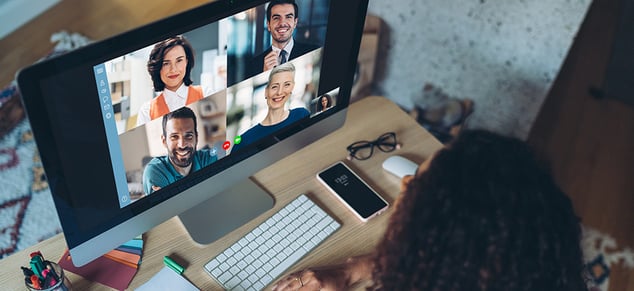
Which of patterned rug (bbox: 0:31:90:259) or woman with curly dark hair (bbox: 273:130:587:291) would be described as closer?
woman with curly dark hair (bbox: 273:130:587:291)

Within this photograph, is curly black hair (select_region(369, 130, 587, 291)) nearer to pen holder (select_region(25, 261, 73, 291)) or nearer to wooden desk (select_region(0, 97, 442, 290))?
wooden desk (select_region(0, 97, 442, 290))

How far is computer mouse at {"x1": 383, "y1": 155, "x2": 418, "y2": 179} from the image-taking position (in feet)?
4.17

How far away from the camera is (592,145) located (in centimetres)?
239

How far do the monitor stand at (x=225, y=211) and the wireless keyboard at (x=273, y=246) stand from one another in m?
0.04

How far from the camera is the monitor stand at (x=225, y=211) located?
112cm

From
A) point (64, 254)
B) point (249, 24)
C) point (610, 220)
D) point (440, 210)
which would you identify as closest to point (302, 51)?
point (249, 24)

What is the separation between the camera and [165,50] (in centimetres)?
83

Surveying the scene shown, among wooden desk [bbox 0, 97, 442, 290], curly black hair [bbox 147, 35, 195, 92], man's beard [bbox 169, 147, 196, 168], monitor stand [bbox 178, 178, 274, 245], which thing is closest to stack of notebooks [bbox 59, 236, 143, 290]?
wooden desk [bbox 0, 97, 442, 290]

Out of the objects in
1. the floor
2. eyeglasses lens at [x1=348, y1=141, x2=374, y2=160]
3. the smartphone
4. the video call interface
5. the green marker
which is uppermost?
the video call interface

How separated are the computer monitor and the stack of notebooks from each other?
8 centimetres

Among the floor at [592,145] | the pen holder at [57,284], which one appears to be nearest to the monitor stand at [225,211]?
the pen holder at [57,284]

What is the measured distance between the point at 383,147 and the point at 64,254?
73cm

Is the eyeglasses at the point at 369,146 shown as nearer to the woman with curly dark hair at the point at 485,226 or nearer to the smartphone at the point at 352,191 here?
the smartphone at the point at 352,191

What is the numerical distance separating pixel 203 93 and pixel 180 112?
0.05 metres
